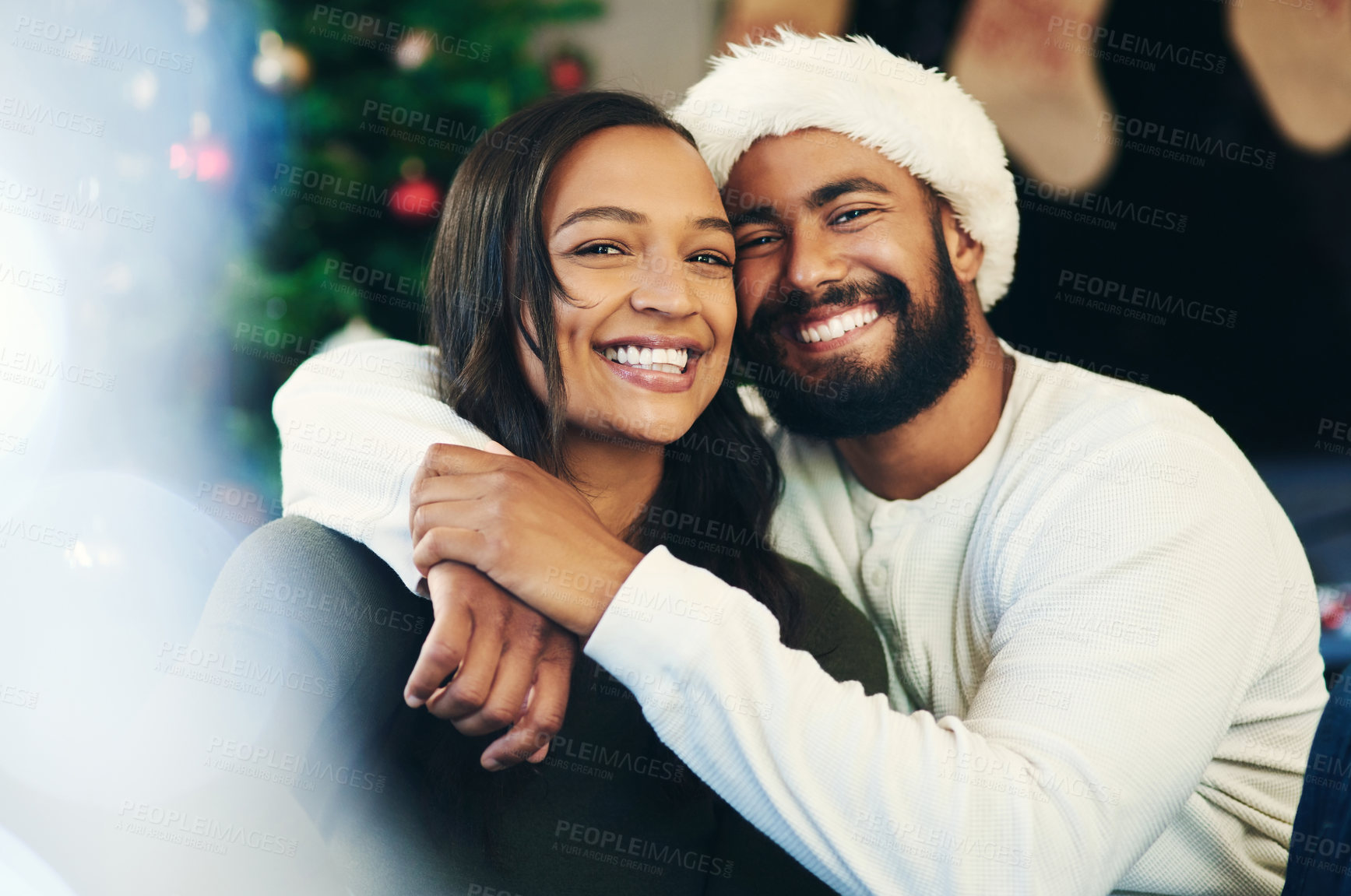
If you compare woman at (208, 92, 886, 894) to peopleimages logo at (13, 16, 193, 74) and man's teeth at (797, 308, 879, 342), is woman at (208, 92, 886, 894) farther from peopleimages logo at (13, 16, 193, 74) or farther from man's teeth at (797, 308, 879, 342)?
peopleimages logo at (13, 16, 193, 74)

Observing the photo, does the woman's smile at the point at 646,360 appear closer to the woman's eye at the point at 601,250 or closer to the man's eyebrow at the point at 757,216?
the woman's eye at the point at 601,250

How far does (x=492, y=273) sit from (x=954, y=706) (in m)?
0.86

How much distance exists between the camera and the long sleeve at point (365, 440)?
113 cm

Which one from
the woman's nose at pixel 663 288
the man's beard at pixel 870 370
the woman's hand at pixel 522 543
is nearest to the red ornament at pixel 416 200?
the man's beard at pixel 870 370

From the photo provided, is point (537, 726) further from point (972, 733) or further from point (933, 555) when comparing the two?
point (933, 555)

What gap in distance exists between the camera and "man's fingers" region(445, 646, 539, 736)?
1.01 m

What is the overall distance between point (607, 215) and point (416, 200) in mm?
1178

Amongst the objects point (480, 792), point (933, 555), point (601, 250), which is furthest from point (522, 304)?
point (933, 555)

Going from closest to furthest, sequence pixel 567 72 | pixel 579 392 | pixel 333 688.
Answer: pixel 333 688 → pixel 579 392 → pixel 567 72

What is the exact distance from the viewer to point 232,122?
2.24 meters

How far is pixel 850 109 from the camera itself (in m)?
1.51

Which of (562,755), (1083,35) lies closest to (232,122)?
(562,755)

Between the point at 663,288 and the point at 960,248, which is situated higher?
the point at 960,248

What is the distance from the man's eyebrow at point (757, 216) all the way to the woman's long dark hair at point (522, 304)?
0.45 ft
